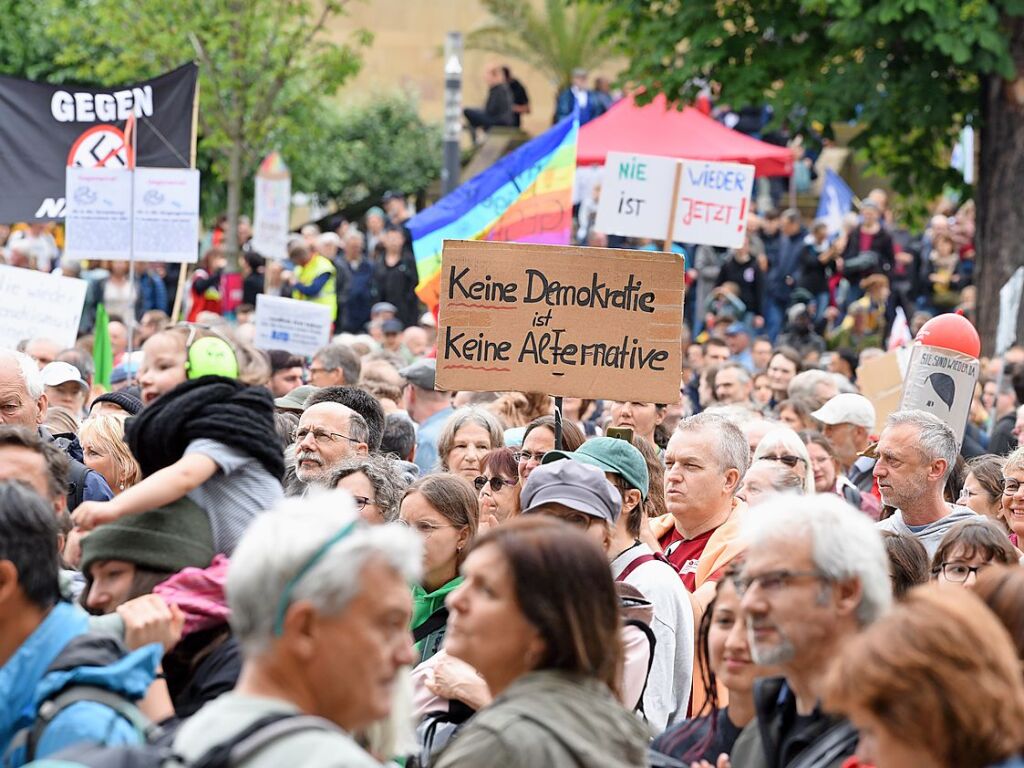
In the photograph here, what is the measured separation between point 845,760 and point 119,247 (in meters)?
9.84

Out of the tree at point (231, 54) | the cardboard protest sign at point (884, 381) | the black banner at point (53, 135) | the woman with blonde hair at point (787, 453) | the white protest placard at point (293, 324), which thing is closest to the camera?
the woman with blonde hair at point (787, 453)

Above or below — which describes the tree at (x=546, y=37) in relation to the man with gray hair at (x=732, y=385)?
above

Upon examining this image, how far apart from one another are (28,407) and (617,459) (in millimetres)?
2555

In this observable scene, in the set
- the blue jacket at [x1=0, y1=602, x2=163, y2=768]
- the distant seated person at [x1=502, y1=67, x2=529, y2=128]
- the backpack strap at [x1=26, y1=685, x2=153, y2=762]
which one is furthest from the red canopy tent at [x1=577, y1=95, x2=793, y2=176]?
the backpack strap at [x1=26, y1=685, x2=153, y2=762]

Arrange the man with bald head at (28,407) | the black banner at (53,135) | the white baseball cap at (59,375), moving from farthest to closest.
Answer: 1. the black banner at (53,135)
2. the white baseball cap at (59,375)
3. the man with bald head at (28,407)

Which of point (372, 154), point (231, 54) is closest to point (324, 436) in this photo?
point (231, 54)

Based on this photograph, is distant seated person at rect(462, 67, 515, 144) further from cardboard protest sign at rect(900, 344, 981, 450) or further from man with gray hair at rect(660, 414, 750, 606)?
man with gray hair at rect(660, 414, 750, 606)

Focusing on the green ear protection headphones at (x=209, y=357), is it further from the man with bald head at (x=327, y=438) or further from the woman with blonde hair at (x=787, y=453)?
the woman with blonde hair at (x=787, y=453)

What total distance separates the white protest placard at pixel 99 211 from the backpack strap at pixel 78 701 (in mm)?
9335

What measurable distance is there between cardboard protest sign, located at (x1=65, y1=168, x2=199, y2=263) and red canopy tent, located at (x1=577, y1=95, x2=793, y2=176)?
30.4 ft

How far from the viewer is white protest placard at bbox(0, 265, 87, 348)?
11.1m

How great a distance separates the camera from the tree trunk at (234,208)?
2386cm

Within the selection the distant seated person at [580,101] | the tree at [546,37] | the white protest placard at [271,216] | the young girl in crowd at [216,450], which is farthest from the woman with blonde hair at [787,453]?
the tree at [546,37]

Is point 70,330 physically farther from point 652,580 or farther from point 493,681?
point 493,681
